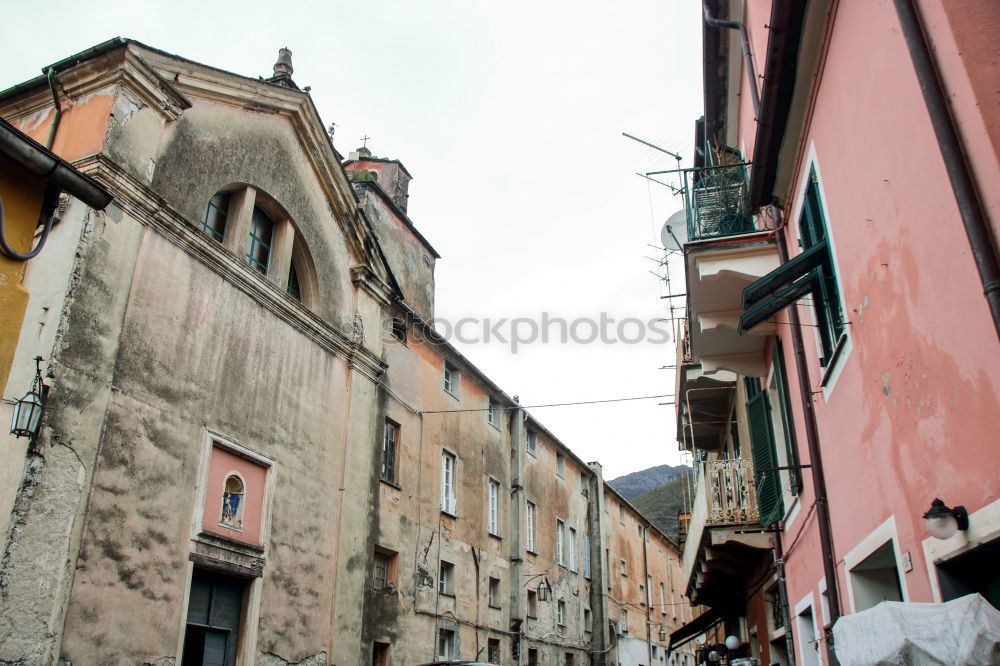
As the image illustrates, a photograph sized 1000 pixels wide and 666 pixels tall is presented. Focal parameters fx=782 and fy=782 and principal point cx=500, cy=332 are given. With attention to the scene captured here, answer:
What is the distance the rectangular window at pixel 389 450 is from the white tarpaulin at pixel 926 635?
45.2 ft

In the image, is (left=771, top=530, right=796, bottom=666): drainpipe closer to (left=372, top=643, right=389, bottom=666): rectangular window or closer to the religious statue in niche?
the religious statue in niche

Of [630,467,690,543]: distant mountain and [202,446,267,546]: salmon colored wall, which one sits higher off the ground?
[630,467,690,543]: distant mountain

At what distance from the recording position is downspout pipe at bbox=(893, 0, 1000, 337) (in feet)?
11.9

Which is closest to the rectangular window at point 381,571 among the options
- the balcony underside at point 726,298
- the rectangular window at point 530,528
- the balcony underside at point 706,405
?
the balcony underside at point 706,405

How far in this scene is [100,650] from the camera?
32.0ft

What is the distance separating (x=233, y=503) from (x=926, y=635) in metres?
10.8

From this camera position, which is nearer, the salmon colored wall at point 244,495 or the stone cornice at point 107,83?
the stone cornice at point 107,83

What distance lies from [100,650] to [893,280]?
986 centimetres

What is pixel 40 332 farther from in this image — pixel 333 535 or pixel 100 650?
pixel 333 535

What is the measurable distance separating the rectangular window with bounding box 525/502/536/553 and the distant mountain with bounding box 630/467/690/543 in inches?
2004

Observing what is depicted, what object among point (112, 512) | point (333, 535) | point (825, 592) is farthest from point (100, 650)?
point (825, 592)

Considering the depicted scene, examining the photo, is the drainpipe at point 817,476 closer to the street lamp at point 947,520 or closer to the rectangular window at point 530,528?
the street lamp at point 947,520

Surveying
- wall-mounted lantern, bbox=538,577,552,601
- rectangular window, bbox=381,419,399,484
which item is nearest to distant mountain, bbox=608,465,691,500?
wall-mounted lantern, bbox=538,577,552,601

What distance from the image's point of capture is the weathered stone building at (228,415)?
9922 mm
